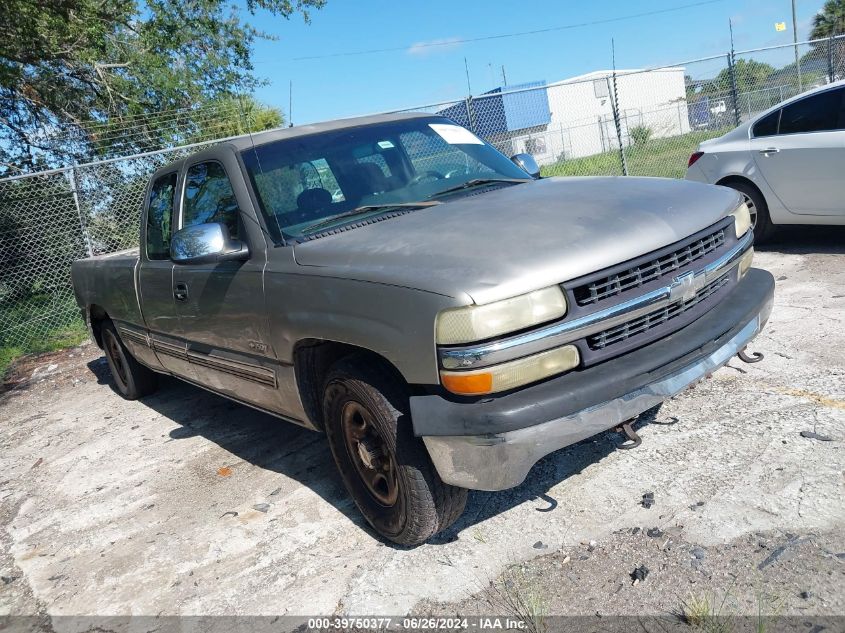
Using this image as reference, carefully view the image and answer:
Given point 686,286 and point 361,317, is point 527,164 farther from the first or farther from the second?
point 361,317

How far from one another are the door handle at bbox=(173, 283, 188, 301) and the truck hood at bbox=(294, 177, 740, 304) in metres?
1.21

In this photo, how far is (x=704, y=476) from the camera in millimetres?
3336

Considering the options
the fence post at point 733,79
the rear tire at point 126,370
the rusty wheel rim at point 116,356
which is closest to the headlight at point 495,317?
the rear tire at point 126,370

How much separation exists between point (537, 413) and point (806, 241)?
20.1 feet

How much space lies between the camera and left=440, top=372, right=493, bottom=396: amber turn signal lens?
2.62 m

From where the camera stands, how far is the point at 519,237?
2887 millimetres

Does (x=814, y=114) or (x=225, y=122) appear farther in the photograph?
(x=225, y=122)

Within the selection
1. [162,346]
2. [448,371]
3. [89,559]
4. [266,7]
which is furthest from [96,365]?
[266,7]

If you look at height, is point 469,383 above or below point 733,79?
below

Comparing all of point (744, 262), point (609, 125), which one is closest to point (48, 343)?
point (744, 262)

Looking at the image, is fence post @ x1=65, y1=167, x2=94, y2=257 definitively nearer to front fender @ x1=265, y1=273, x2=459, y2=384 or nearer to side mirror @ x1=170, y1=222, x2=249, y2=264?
side mirror @ x1=170, y1=222, x2=249, y2=264

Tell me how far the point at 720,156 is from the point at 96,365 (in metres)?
7.19

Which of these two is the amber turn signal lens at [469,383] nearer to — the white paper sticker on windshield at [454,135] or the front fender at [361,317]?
the front fender at [361,317]

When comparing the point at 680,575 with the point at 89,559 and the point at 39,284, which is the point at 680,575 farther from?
the point at 39,284
